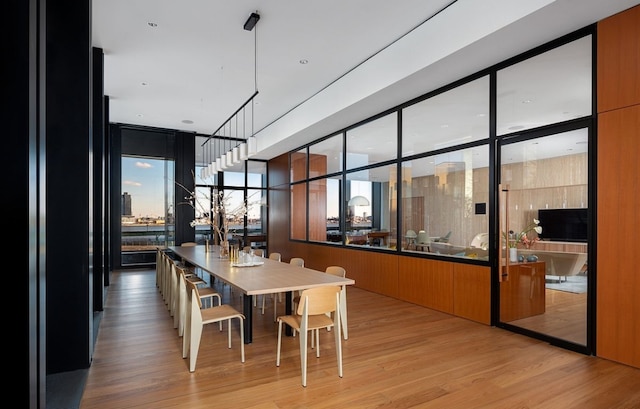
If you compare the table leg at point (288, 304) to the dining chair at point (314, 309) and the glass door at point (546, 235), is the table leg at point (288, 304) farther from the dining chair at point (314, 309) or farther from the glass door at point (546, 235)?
the glass door at point (546, 235)

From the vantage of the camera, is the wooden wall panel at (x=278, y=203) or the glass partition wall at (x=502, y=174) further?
the wooden wall panel at (x=278, y=203)

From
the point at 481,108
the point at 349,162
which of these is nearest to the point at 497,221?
the point at 481,108

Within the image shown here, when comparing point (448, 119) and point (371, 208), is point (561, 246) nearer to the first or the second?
point (448, 119)

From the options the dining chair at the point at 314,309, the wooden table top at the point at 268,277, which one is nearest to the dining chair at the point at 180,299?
the wooden table top at the point at 268,277

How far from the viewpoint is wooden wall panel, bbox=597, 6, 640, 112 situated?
3.17 metres

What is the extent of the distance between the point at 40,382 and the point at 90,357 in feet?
8.60

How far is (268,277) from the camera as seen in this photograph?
3.82 metres

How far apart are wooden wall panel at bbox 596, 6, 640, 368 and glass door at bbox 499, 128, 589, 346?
0.21 m

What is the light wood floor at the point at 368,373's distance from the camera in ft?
8.71

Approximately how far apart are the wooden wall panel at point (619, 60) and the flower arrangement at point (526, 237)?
1374 mm

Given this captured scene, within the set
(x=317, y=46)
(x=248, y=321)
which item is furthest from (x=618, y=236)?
(x=317, y=46)

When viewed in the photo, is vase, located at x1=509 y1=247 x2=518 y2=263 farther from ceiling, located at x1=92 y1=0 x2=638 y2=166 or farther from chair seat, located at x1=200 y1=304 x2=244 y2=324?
chair seat, located at x1=200 y1=304 x2=244 y2=324

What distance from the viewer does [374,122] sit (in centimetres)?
664

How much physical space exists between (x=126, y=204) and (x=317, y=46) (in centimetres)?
667
